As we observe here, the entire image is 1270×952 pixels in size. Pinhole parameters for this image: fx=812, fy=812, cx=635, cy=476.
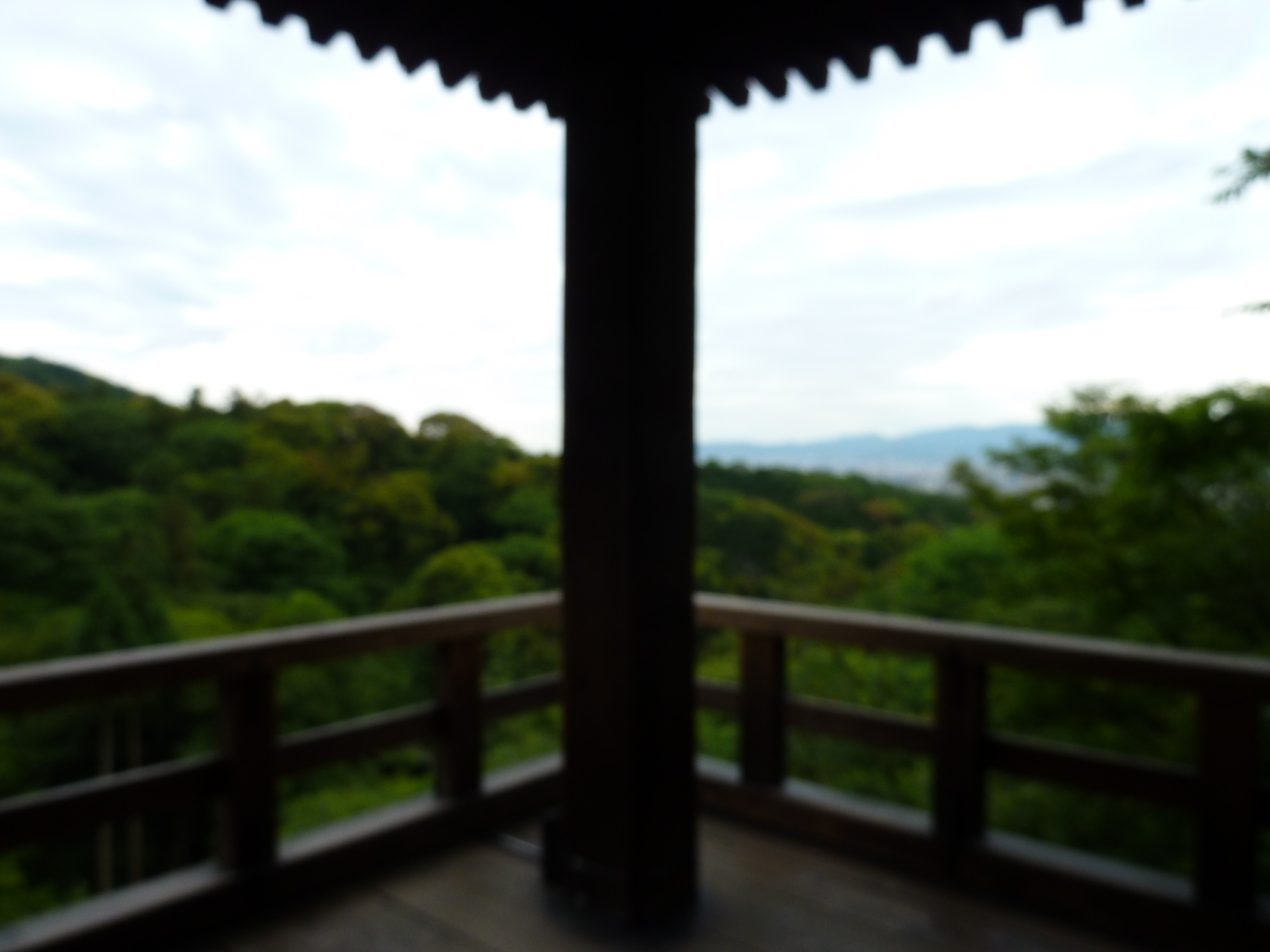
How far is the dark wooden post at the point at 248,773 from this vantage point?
193cm

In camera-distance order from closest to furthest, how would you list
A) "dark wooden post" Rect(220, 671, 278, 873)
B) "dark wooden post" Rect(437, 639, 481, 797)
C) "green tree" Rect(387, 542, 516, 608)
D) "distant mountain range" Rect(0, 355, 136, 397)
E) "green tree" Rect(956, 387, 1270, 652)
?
"dark wooden post" Rect(220, 671, 278, 873), "dark wooden post" Rect(437, 639, 481, 797), "green tree" Rect(956, 387, 1270, 652), "green tree" Rect(387, 542, 516, 608), "distant mountain range" Rect(0, 355, 136, 397)

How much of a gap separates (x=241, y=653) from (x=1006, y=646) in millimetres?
1912

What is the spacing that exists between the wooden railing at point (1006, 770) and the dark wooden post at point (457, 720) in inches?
29.7

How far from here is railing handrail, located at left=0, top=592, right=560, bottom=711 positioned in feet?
5.44

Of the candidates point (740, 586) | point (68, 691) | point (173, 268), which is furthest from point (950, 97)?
point (173, 268)

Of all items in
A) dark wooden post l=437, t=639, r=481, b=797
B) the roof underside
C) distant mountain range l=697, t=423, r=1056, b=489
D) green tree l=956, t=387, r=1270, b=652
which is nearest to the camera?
the roof underside

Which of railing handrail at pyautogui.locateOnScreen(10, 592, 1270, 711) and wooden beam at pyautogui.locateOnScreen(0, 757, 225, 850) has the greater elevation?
railing handrail at pyautogui.locateOnScreen(10, 592, 1270, 711)

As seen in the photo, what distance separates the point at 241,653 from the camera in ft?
6.39

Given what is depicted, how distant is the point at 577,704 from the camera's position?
1.98m

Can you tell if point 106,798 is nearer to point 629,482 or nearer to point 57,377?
point 629,482

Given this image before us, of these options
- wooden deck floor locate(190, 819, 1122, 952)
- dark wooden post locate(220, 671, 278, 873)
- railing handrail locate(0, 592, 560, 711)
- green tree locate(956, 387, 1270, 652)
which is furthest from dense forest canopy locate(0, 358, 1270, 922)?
dark wooden post locate(220, 671, 278, 873)

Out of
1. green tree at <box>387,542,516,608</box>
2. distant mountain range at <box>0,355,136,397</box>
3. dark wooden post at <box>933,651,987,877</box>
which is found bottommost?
green tree at <box>387,542,516,608</box>

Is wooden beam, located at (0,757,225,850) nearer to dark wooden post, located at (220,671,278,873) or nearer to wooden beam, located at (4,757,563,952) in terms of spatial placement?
dark wooden post, located at (220,671,278,873)

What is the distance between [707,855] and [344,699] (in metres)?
15.6
